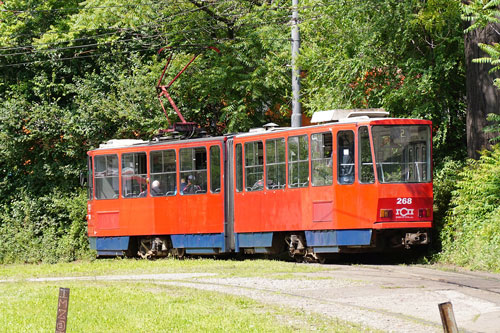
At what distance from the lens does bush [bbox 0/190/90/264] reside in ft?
111

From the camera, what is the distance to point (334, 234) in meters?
21.2

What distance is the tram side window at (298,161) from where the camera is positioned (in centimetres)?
2186

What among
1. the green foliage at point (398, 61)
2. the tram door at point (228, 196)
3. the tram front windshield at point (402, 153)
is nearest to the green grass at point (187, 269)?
the tram door at point (228, 196)

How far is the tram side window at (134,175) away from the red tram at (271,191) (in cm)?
3

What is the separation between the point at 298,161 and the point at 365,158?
1.96m

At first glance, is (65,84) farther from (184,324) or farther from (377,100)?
(184,324)

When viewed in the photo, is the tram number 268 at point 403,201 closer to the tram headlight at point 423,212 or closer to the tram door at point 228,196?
the tram headlight at point 423,212

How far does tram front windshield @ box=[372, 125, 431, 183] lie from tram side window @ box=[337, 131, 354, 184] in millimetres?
543

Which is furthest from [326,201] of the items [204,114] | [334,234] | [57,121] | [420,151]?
[57,121]

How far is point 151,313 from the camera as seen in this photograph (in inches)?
499

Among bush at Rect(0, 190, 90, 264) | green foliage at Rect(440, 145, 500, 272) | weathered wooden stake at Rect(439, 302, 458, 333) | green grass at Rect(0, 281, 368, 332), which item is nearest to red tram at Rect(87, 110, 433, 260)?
green foliage at Rect(440, 145, 500, 272)

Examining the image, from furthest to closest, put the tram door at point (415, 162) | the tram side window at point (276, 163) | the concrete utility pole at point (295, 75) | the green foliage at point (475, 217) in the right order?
1. the concrete utility pole at point (295, 75)
2. the tram side window at point (276, 163)
3. the tram door at point (415, 162)
4. the green foliage at point (475, 217)

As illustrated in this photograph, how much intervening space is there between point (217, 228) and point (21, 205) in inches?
547

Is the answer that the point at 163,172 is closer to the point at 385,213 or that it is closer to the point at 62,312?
the point at 385,213
